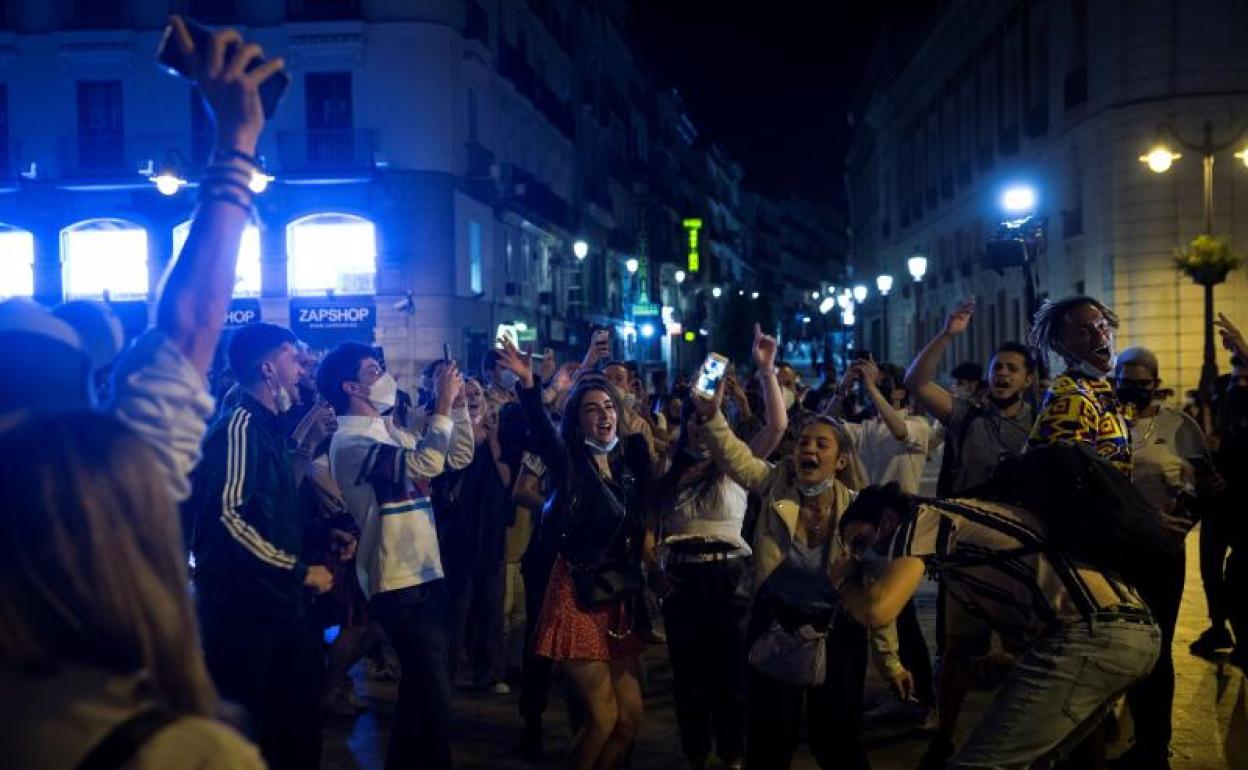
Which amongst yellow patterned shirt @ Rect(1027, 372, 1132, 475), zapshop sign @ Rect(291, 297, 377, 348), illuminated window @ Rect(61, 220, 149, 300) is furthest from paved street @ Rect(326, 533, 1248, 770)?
illuminated window @ Rect(61, 220, 149, 300)

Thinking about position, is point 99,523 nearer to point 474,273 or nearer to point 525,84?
point 474,273

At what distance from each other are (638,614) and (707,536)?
0.78 meters

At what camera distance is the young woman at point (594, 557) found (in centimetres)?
527

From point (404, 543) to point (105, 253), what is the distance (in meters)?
29.8

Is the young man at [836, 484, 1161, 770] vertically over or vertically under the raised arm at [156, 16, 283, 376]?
under

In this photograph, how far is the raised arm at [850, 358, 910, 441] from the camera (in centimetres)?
728

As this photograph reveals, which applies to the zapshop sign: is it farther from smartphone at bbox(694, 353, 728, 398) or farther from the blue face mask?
the blue face mask

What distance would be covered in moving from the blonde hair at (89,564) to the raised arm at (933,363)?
4865 millimetres

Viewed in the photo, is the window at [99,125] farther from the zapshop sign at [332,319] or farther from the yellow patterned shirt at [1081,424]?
the yellow patterned shirt at [1081,424]

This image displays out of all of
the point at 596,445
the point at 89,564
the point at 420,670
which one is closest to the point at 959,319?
the point at 596,445

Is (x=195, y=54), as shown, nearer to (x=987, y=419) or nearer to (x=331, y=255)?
(x=987, y=419)

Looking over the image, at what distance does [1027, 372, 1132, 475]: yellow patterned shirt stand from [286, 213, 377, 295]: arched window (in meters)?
28.2

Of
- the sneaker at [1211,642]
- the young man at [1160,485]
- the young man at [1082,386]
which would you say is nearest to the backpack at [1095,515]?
the young man at [1082,386]

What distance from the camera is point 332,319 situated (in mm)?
30828
